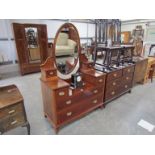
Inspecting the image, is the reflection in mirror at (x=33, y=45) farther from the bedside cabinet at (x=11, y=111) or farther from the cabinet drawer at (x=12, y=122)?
the cabinet drawer at (x=12, y=122)

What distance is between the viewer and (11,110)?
4.62 ft

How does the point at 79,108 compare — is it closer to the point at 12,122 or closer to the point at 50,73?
the point at 50,73

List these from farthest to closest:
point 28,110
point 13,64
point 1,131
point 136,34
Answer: point 136,34 → point 13,64 → point 28,110 → point 1,131

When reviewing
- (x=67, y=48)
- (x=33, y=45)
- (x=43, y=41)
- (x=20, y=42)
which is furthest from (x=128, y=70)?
(x=20, y=42)

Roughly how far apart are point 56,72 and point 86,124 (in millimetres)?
973

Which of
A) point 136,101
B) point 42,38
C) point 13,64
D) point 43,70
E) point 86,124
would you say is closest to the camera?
point 43,70

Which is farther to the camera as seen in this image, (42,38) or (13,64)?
(13,64)

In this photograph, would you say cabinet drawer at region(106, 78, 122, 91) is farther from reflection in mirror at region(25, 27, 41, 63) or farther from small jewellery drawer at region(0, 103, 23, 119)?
reflection in mirror at region(25, 27, 41, 63)

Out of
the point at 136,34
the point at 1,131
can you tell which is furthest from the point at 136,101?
the point at 136,34

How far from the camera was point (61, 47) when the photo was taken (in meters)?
2.08

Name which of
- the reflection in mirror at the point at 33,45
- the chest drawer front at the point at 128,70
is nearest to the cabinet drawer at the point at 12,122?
the chest drawer front at the point at 128,70

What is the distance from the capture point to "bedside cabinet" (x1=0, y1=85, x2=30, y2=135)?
137 cm

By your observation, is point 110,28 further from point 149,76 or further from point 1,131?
point 1,131

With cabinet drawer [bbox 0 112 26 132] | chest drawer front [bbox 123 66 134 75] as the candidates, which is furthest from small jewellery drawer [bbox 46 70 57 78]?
chest drawer front [bbox 123 66 134 75]
